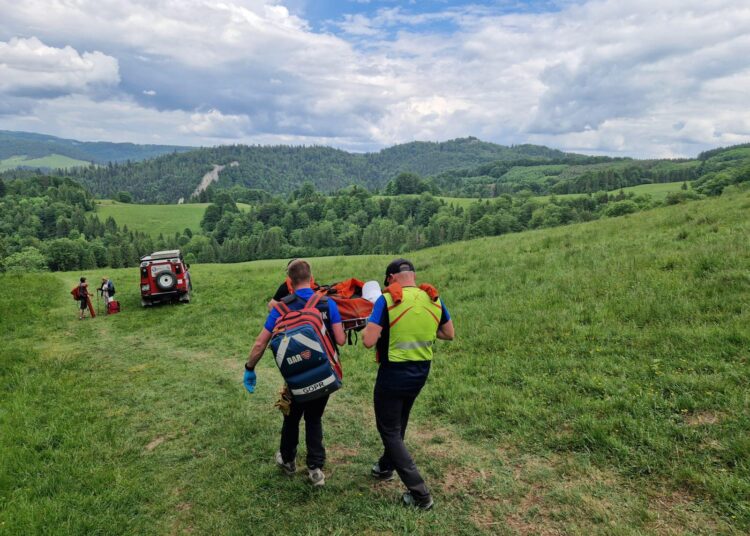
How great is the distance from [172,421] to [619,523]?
24.6 ft

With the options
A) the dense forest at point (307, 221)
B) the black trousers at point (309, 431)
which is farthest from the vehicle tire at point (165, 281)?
the dense forest at point (307, 221)

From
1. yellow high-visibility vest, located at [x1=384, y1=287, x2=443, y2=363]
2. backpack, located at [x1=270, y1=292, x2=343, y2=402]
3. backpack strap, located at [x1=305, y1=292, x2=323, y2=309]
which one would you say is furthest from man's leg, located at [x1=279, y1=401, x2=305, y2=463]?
yellow high-visibility vest, located at [x1=384, y1=287, x2=443, y2=363]

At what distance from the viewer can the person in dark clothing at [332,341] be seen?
16.2ft

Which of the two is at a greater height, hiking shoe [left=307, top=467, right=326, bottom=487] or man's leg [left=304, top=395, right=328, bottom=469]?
man's leg [left=304, top=395, right=328, bottom=469]

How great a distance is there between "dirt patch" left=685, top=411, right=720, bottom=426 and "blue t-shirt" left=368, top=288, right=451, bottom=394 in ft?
12.7

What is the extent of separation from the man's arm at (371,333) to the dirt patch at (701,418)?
452 cm

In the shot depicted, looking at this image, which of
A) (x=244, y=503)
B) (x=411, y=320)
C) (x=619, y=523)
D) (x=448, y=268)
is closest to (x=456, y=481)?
(x=619, y=523)

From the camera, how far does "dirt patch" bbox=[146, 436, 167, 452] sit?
271 inches

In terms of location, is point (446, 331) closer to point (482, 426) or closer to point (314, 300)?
point (314, 300)

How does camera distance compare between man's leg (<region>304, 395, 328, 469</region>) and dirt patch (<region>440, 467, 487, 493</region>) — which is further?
dirt patch (<region>440, 467, 487, 493</region>)

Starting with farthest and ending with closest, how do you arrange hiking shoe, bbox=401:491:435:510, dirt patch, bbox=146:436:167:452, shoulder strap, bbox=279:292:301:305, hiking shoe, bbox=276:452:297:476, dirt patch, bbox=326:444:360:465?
dirt patch, bbox=146:436:167:452 < dirt patch, bbox=326:444:360:465 < hiking shoe, bbox=276:452:297:476 < shoulder strap, bbox=279:292:301:305 < hiking shoe, bbox=401:491:435:510

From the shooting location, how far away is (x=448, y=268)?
17.6 meters

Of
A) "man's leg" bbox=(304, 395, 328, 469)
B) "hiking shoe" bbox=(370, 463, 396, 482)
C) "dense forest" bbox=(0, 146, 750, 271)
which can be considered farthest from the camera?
"dense forest" bbox=(0, 146, 750, 271)

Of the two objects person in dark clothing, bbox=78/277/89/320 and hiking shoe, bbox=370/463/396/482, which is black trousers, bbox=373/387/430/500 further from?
person in dark clothing, bbox=78/277/89/320
